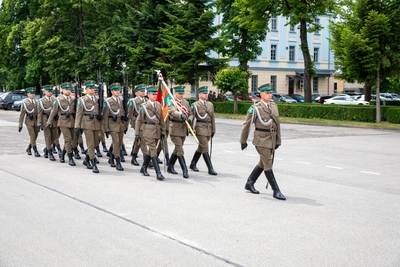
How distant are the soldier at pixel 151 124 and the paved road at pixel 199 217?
69 centimetres

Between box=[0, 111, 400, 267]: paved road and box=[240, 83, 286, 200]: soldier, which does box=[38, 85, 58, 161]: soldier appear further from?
box=[240, 83, 286, 200]: soldier

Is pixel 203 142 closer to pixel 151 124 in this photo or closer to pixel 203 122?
pixel 203 122

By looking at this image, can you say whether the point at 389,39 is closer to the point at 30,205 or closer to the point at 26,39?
the point at 30,205

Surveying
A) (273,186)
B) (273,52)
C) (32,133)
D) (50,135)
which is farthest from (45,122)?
(273,52)

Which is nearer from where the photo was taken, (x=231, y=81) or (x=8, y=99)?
(x=231, y=81)

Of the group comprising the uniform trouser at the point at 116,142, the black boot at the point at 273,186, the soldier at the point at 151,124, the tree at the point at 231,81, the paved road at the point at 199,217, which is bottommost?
the paved road at the point at 199,217

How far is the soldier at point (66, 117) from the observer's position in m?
12.5

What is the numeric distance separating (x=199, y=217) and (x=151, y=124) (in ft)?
12.5

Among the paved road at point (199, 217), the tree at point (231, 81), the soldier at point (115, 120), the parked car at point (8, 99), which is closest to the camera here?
the paved road at point (199, 217)

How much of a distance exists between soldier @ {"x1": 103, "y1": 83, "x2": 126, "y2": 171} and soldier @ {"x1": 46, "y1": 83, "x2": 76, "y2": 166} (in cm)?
133

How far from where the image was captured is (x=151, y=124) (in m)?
10.7

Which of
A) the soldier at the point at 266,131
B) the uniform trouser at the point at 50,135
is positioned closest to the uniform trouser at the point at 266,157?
the soldier at the point at 266,131

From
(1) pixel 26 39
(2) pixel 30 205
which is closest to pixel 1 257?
(2) pixel 30 205

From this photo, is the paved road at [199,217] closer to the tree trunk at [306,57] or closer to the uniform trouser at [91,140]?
the uniform trouser at [91,140]
